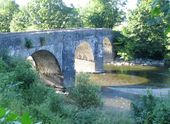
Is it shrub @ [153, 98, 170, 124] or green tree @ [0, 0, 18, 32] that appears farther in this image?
green tree @ [0, 0, 18, 32]

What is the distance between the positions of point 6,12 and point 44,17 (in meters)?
8.14

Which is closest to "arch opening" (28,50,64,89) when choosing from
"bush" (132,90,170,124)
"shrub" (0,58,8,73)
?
"shrub" (0,58,8,73)

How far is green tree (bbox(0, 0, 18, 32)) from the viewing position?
57.2 meters

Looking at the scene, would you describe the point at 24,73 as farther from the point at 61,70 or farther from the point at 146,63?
the point at 146,63

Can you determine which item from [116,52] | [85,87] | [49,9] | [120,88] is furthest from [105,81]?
[49,9]

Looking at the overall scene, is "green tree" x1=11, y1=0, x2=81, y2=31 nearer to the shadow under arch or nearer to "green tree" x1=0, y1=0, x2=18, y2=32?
"green tree" x1=0, y1=0, x2=18, y2=32

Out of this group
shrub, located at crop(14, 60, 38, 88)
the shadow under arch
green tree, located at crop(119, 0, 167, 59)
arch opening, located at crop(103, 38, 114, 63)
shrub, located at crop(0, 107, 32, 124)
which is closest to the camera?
shrub, located at crop(0, 107, 32, 124)

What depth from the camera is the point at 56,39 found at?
3306cm

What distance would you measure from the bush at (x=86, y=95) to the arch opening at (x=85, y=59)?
19081 millimetres

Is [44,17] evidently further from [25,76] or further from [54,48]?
[25,76]

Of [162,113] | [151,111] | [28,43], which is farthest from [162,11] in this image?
[28,43]

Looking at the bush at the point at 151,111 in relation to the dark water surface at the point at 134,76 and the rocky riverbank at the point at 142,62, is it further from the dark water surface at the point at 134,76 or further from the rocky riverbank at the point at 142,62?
the rocky riverbank at the point at 142,62

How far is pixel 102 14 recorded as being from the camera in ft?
187

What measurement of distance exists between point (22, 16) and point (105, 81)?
72.4 feet
